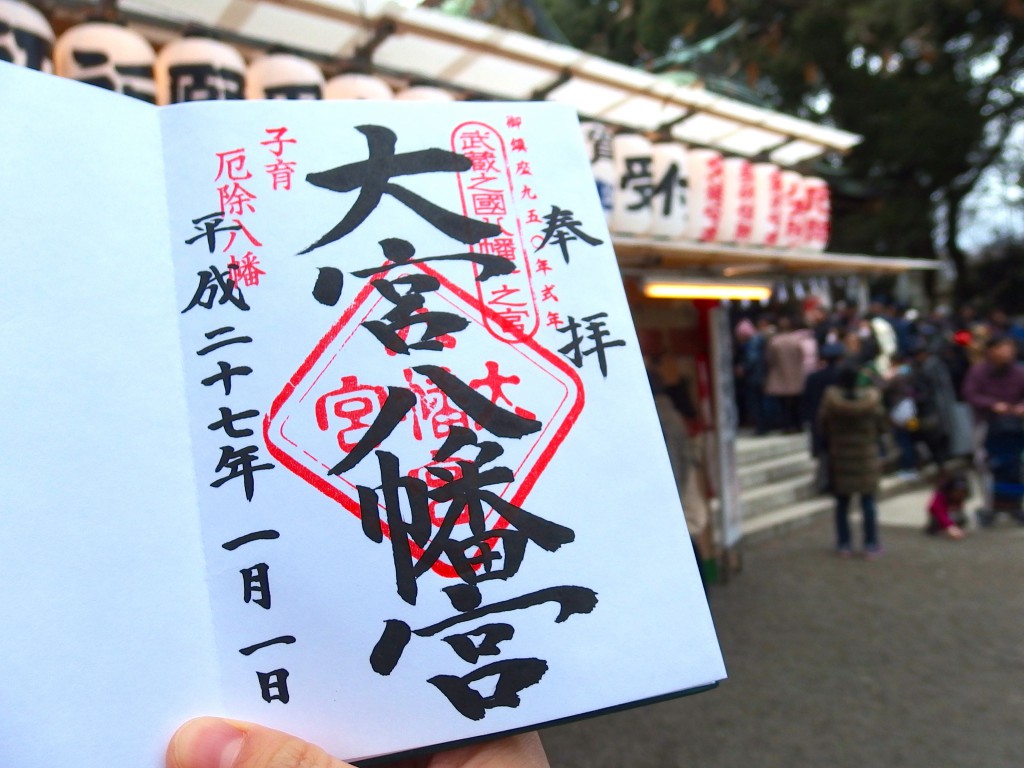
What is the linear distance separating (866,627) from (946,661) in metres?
0.60

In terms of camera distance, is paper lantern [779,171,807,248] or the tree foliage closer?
paper lantern [779,171,807,248]

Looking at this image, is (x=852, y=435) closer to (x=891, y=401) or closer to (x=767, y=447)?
(x=767, y=447)

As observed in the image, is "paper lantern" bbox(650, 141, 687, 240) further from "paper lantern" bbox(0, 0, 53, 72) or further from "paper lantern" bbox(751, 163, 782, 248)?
"paper lantern" bbox(0, 0, 53, 72)

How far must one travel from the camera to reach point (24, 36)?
8.63 ft

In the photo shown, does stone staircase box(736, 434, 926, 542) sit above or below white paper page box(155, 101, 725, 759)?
below

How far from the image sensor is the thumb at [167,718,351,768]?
31.1 inches

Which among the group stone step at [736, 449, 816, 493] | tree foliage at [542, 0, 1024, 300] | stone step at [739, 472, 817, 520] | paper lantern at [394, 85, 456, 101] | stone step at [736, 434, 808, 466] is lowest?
stone step at [739, 472, 817, 520]

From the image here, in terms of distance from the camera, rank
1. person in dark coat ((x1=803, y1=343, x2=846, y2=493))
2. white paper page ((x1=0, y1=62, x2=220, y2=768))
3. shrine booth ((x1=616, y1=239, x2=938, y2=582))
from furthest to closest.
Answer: person in dark coat ((x1=803, y1=343, x2=846, y2=493)) → shrine booth ((x1=616, y1=239, x2=938, y2=582)) → white paper page ((x1=0, y1=62, x2=220, y2=768))

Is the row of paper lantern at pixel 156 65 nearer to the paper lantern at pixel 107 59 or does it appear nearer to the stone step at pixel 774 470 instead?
the paper lantern at pixel 107 59

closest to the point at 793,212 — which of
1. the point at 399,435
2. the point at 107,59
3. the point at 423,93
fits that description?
the point at 423,93

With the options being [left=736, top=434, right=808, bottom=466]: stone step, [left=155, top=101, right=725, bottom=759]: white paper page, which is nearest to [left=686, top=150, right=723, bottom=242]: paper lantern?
[left=736, top=434, right=808, bottom=466]: stone step

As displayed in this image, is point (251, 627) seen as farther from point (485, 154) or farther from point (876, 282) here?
point (876, 282)

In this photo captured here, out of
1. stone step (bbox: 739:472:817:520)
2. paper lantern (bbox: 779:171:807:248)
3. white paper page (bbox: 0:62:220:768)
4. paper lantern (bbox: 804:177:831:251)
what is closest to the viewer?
white paper page (bbox: 0:62:220:768)

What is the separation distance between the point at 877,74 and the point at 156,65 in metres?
15.1
